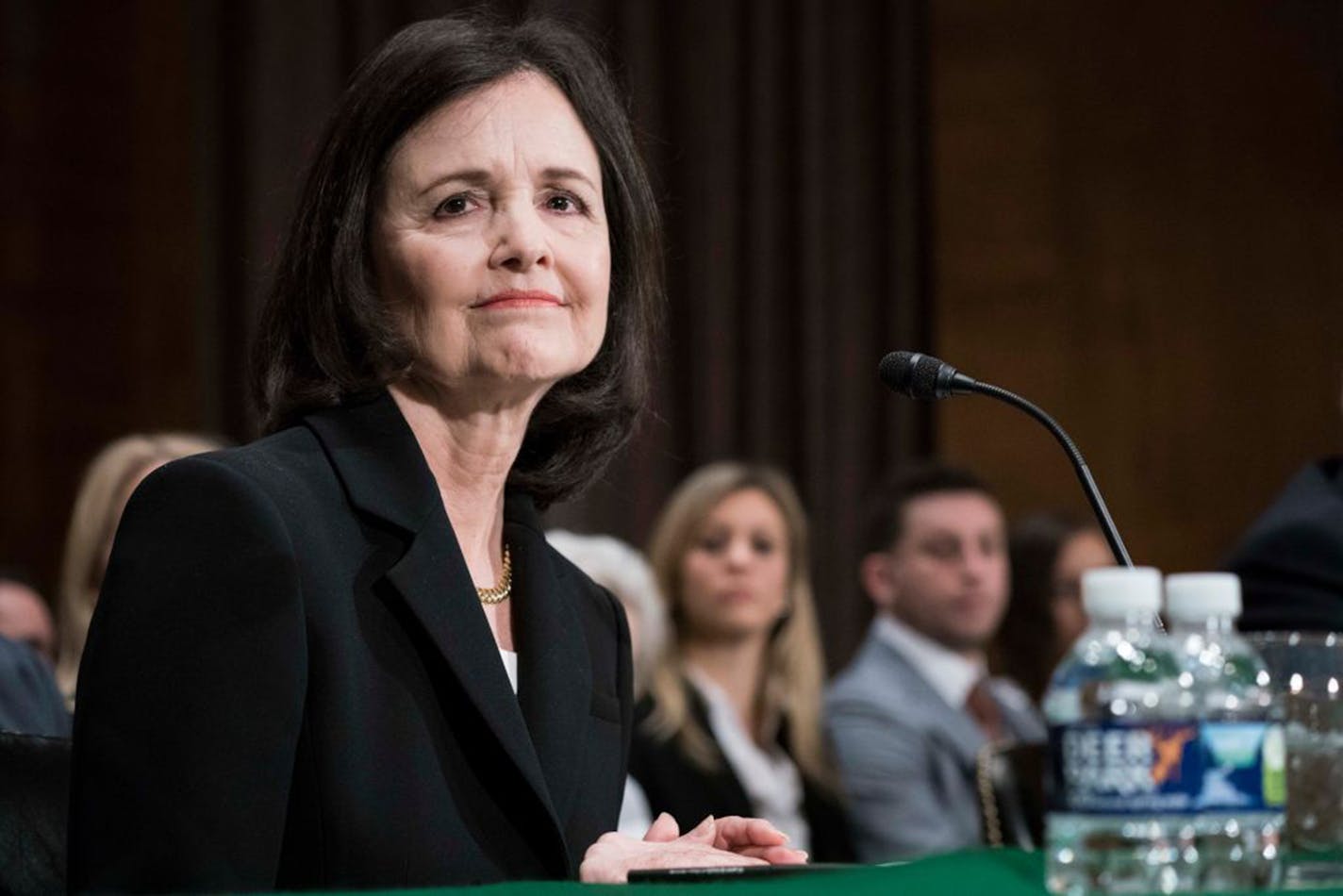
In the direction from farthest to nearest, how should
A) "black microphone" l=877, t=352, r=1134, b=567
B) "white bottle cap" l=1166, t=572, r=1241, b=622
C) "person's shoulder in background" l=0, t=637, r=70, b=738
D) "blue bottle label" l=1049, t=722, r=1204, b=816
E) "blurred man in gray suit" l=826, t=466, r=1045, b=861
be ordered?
"blurred man in gray suit" l=826, t=466, r=1045, b=861, "person's shoulder in background" l=0, t=637, r=70, b=738, "black microphone" l=877, t=352, r=1134, b=567, "white bottle cap" l=1166, t=572, r=1241, b=622, "blue bottle label" l=1049, t=722, r=1204, b=816

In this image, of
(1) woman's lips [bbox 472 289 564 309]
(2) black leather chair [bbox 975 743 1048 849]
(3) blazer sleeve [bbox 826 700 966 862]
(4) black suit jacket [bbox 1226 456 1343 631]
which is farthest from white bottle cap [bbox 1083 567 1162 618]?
(3) blazer sleeve [bbox 826 700 966 862]

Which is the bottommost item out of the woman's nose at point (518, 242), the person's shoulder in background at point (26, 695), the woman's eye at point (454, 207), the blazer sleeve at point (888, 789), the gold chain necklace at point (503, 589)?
the blazer sleeve at point (888, 789)

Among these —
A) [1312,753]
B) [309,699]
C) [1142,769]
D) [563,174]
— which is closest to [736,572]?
[563,174]

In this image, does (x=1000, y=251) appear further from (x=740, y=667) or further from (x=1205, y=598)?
(x=1205, y=598)

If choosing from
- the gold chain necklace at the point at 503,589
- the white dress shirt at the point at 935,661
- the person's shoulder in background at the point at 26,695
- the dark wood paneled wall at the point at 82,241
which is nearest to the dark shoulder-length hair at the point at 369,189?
the gold chain necklace at the point at 503,589

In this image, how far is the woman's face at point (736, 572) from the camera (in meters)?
4.75

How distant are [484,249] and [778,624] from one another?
3.01m

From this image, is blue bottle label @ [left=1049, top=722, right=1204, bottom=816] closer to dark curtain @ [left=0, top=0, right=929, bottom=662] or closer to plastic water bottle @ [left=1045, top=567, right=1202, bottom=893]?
plastic water bottle @ [left=1045, top=567, right=1202, bottom=893]

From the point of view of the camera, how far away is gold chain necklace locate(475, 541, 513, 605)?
2100 millimetres

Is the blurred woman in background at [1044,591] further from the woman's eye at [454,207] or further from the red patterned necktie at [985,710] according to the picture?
the woman's eye at [454,207]

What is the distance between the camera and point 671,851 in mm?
1711

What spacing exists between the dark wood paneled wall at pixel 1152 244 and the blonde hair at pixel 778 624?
53.2 inches

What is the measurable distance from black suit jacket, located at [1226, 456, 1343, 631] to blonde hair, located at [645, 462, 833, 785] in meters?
1.95

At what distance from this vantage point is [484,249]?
1988mm
